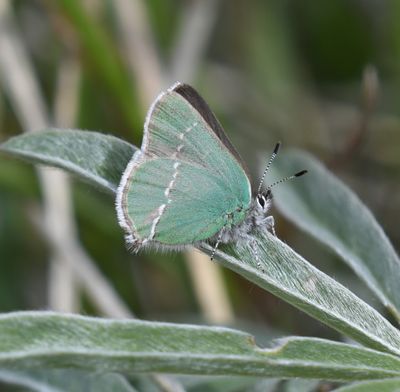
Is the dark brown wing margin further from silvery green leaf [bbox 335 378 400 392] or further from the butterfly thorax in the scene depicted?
silvery green leaf [bbox 335 378 400 392]

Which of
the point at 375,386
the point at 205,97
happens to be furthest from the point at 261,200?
the point at 205,97

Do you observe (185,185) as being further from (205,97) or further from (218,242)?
(205,97)

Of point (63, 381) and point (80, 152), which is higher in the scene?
point (80, 152)

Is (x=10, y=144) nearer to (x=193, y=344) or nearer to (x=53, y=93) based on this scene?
(x=193, y=344)

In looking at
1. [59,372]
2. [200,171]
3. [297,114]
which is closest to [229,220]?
[200,171]

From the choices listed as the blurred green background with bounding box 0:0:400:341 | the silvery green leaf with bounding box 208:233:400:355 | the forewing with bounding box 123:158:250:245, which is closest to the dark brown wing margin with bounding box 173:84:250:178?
the forewing with bounding box 123:158:250:245
